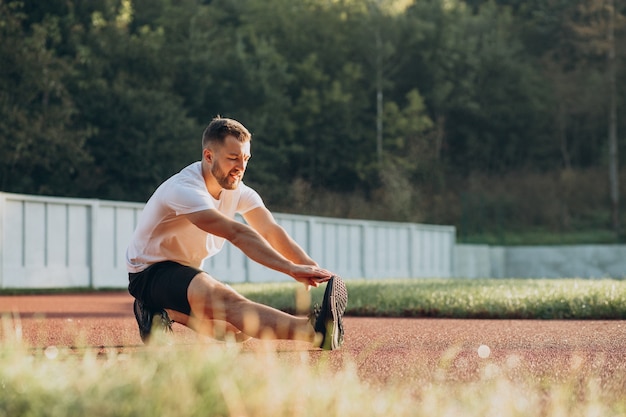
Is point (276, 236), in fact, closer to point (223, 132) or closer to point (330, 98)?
point (223, 132)

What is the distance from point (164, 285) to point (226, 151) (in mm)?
750

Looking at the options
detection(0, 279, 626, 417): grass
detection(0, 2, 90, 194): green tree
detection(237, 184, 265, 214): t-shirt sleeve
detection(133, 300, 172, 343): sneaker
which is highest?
detection(0, 2, 90, 194): green tree

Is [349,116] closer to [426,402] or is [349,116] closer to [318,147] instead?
[318,147]

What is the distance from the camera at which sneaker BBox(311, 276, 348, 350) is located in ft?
16.4

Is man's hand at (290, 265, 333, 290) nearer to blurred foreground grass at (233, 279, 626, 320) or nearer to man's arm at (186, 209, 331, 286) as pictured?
man's arm at (186, 209, 331, 286)

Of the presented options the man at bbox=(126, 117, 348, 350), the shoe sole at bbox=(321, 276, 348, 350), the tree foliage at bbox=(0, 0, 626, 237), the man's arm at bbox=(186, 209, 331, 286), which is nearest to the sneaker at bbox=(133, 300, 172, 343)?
the man at bbox=(126, 117, 348, 350)

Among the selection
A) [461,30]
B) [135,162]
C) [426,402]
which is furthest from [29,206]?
[461,30]

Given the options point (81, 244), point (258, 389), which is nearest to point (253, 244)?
point (258, 389)

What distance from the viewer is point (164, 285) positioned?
5348 millimetres

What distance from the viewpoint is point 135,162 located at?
33438 millimetres

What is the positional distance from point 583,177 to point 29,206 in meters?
29.0

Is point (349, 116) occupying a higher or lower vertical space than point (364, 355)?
higher

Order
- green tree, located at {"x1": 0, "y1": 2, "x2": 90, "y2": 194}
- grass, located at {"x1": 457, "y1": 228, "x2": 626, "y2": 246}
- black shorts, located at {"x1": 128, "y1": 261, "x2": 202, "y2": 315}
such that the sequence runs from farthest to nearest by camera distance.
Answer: grass, located at {"x1": 457, "y1": 228, "x2": 626, "y2": 246} < green tree, located at {"x1": 0, "y1": 2, "x2": 90, "y2": 194} < black shorts, located at {"x1": 128, "y1": 261, "x2": 202, "y2": 315}

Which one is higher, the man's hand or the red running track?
the man's hand
